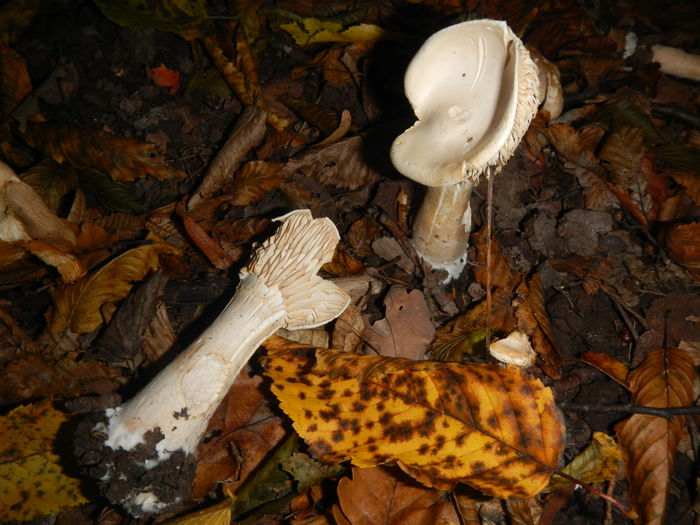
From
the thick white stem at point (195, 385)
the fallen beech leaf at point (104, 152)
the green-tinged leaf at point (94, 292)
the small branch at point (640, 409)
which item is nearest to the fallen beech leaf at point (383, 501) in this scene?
the thick white stem at point (195, 385)

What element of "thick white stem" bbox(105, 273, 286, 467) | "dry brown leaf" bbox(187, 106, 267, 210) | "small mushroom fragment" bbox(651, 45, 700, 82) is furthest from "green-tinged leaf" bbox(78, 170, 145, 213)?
"small mushroom fragment" bbox(651, 45, 700, 82)

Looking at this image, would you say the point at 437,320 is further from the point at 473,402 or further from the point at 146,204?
the point at 146,204

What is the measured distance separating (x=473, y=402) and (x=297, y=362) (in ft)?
3.43

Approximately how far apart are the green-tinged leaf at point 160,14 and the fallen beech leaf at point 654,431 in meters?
4.49

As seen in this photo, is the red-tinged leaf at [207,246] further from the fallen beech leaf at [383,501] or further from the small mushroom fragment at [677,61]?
the small mushroom fragment at [677,61]

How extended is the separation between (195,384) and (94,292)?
1.20m

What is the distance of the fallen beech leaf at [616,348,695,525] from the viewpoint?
268 centimetres

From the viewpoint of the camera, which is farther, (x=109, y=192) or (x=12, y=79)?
(x=12, y=79)

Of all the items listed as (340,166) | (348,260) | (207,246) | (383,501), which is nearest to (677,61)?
(340,166)

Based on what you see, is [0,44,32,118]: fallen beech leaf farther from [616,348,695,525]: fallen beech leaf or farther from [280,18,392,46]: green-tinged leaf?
[616,348,695,525]: fallen beech leaf

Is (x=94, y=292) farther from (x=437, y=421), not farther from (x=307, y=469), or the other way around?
(x=437, y=421)

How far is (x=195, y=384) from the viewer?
257cm

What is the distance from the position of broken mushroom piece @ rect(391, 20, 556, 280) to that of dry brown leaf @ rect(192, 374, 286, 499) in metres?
1.67

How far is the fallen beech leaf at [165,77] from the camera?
4191mm
